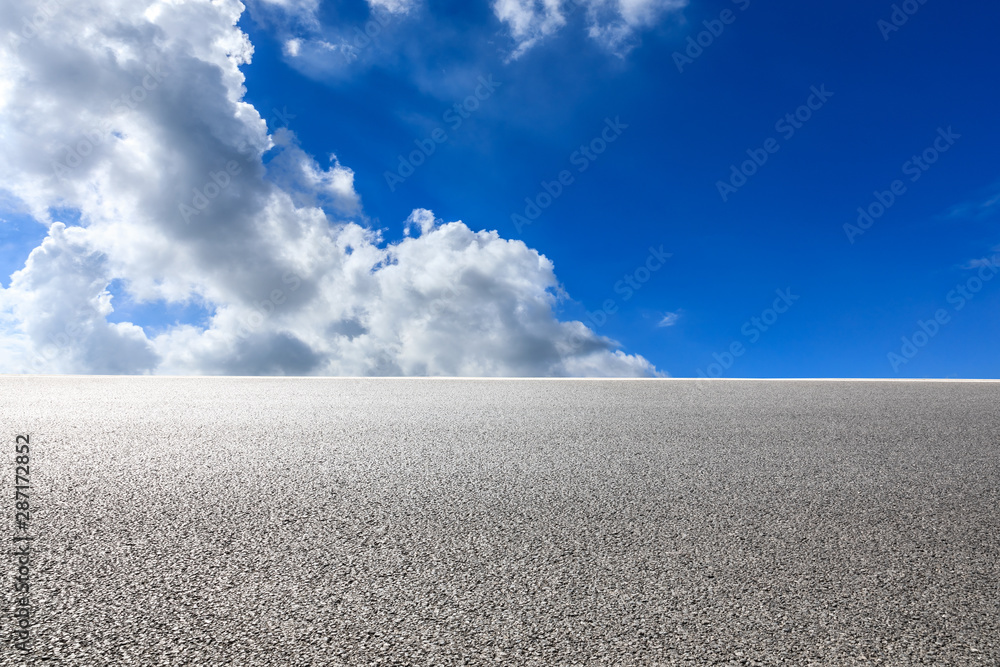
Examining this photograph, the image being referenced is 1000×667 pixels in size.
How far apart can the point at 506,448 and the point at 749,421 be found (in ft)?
7.83

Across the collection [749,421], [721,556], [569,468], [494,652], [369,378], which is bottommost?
[494,652]

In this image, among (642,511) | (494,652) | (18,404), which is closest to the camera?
(494,652)

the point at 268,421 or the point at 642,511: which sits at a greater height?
the point at 268,421

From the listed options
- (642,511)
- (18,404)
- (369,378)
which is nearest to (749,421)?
(642,511)

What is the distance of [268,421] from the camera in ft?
15.4

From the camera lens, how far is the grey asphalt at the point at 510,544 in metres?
1.49

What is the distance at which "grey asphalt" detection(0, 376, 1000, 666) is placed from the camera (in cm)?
149

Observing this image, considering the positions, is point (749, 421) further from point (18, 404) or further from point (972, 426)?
point (18, 404)

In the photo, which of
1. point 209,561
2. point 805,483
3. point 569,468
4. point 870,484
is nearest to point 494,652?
point 209,561

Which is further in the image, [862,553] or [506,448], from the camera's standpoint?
[506,448]

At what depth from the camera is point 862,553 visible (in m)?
2.06

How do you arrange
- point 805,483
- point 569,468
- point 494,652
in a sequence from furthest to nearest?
point 569,468, point 805,483, point 494,652

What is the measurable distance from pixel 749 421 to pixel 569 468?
2340 millimetres

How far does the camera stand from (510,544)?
82.2 inches
